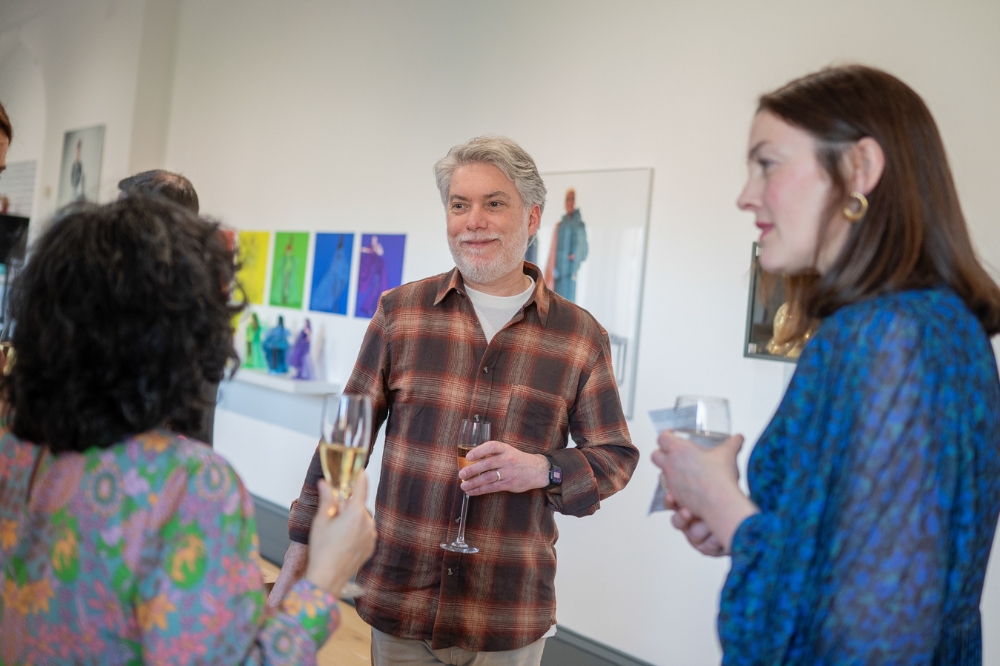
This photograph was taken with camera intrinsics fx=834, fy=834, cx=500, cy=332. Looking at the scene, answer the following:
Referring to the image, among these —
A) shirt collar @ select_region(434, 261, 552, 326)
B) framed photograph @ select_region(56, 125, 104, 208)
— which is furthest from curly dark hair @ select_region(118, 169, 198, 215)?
framed photograph @ select_region(56, 125, 104, 208)

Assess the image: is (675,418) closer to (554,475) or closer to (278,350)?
(554,475)

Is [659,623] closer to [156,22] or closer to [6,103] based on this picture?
[156,22]

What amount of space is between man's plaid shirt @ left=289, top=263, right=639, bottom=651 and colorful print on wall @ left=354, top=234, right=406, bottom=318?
237cm

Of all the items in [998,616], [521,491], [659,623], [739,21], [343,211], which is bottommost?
[659,623]

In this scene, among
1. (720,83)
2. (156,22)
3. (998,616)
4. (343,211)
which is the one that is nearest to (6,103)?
(156,22)

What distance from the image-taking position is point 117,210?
3.78 ft

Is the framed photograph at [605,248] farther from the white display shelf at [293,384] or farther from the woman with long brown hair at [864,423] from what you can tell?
the woman with long brown hair at [864,423]

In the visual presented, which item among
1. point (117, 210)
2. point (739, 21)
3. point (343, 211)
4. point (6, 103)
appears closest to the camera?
point (117, 210)

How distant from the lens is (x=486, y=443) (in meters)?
1.91

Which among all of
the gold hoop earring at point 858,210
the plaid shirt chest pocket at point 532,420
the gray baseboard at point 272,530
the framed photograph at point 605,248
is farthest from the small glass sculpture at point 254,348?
the gold hoop earring at point 858,210

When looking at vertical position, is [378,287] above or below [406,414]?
above

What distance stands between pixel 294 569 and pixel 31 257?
1.10 m

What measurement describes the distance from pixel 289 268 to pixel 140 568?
4.70 metres

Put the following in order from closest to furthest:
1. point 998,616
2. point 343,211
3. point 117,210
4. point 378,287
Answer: point 117,210 → point 998,616 → point 378,287 → point 343,211
